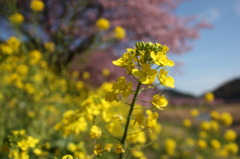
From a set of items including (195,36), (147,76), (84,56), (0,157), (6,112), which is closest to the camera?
(147,76)

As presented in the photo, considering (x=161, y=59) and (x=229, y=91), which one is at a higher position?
(x=229, y=91)

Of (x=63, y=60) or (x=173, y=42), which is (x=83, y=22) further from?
(x=173, y=42)

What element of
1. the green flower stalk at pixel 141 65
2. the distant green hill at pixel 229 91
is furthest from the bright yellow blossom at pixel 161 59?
the distant green hill at pixel 229 91

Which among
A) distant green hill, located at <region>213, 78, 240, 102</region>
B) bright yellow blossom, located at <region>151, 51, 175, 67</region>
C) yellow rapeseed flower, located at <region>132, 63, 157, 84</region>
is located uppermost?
distant green hill, located at <region>213, 78, 240, 102</region>

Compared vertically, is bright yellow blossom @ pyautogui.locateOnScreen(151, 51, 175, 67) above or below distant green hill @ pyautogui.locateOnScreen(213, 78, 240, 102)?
below

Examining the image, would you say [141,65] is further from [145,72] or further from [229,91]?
[229,91]

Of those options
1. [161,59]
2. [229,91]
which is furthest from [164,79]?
[229,91]

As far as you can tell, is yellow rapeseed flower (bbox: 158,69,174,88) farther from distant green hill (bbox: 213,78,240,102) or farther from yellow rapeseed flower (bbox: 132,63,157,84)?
distant green hill (bbox: 213,78,240,102)

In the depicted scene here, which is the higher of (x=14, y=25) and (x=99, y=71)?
(x=99, y=71)

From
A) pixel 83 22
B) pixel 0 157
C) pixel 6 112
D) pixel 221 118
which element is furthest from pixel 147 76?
pixel 83 22

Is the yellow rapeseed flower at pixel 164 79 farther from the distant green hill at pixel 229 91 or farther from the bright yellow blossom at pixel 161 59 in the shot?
the distant green hill at pixel 229 91

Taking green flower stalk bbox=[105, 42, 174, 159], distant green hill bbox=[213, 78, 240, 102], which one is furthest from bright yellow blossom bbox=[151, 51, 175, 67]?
distant green hill bbox=[213, 78, 240, 102]
